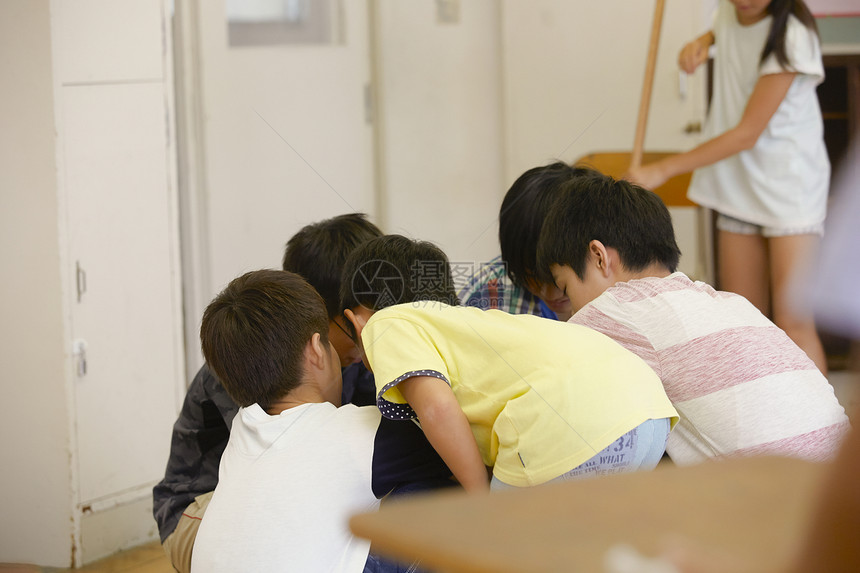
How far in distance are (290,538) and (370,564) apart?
0.32ft

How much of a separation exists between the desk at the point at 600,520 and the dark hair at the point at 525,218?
97cm

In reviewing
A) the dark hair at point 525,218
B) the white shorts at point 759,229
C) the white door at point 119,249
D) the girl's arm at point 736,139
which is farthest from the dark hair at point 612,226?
the white door at point 119,249

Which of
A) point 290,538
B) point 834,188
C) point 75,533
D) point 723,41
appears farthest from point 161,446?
point 834,188

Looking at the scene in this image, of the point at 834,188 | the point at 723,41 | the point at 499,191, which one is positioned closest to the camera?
the point at 723,41

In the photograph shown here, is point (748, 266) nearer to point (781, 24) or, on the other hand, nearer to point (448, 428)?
point (781, 24)

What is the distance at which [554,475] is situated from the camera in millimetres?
834

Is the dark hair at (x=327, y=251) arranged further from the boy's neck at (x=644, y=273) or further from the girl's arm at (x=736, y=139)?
the girl's arm at (x=736, y=139)

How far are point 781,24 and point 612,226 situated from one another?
0.85 meters

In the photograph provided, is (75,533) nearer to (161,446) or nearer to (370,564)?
(161,446)

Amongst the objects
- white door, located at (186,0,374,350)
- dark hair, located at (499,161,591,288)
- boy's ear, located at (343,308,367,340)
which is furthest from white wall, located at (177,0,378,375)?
boy's ear, located at (343,308,367,340)

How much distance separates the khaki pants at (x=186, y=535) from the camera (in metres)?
1.12

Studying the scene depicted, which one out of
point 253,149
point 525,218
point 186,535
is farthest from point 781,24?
point 186,535

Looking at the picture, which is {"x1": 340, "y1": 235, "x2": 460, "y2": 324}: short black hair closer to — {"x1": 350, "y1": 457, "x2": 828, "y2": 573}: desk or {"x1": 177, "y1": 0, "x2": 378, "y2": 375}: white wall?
{"x1": 350, "y1": 457, "x2": 828, "y2": 573}: desk

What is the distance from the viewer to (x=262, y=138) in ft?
7.38
